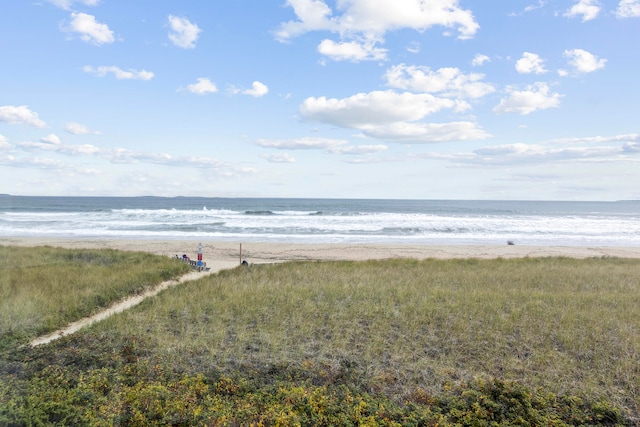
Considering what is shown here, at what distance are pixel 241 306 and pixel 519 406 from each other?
6.36 m

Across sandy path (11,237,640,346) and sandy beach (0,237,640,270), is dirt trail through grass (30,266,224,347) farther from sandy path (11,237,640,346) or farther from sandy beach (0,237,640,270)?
sandy beach (0,237,640,270)

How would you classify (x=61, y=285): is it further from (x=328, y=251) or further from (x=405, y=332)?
(x=328, y=251)

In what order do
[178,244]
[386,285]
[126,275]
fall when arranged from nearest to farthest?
[386,285], [126,275], [178,244]

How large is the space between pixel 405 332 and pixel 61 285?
9.97 metres

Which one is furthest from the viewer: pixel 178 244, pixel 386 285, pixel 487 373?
pixel 178 244

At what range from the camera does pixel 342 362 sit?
604 cm

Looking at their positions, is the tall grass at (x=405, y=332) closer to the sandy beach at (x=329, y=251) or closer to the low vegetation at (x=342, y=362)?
the low vegetation at (x=342, y=362)

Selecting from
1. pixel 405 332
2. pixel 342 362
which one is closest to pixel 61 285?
pixel 342 362

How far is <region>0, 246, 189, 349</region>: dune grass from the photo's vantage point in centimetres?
→ 801

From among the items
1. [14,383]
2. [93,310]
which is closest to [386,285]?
[93,310]

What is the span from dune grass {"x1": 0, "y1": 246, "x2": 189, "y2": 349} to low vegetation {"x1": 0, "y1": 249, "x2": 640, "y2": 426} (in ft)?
4.89

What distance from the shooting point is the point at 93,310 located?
31.4ft

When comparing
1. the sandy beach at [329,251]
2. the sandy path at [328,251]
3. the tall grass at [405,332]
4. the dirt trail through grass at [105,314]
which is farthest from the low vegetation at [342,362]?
the sandy beach at [329,251]

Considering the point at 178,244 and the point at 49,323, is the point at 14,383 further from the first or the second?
the point at 178,244
